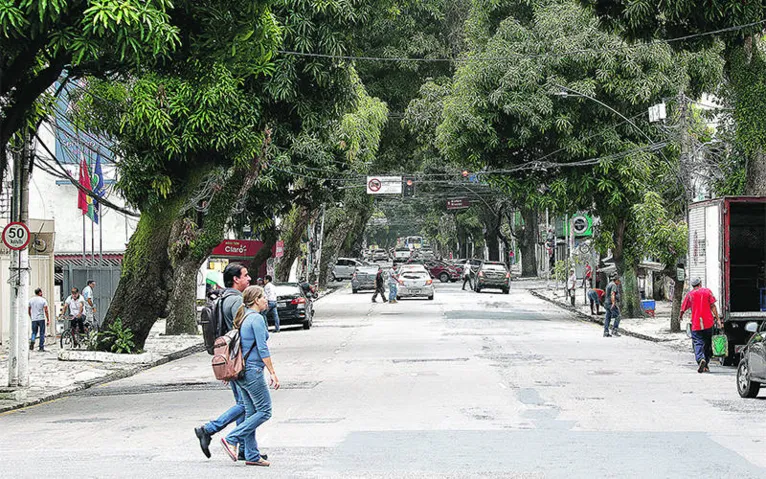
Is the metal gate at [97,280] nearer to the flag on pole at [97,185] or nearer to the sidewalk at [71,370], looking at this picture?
the flag on pole at [97,185]

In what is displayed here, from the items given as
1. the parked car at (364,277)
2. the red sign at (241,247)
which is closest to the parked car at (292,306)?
the red sign at (241,247)

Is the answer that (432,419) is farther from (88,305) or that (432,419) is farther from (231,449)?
(88,305)

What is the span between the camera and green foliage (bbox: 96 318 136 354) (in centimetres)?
2453

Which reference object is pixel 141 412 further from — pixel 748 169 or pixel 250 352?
pixel 748 169

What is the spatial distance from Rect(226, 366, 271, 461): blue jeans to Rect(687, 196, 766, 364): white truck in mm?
13300

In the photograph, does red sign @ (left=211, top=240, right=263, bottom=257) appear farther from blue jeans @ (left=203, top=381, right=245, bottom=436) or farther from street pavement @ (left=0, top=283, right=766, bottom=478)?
blue jeans @ (left=203, top=381, right=245, bottom=436)

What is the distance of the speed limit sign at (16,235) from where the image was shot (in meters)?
17.8

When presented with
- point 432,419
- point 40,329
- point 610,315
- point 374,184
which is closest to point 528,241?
point 374,184

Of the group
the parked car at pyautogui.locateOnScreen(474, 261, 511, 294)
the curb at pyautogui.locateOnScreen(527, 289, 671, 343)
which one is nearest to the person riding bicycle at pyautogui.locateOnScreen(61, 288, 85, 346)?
the curb at pyautogui.locateOnScreen(527, 289, 671, 343)

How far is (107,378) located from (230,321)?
37.1ft

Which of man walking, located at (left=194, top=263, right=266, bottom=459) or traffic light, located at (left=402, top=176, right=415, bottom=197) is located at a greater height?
traffic light, located at (left=402, top=176, right=415, bottom=197)

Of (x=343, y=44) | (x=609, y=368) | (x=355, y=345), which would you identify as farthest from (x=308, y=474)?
(x=355, y=345)

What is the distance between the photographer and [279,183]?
119 feet

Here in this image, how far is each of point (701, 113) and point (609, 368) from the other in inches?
627
